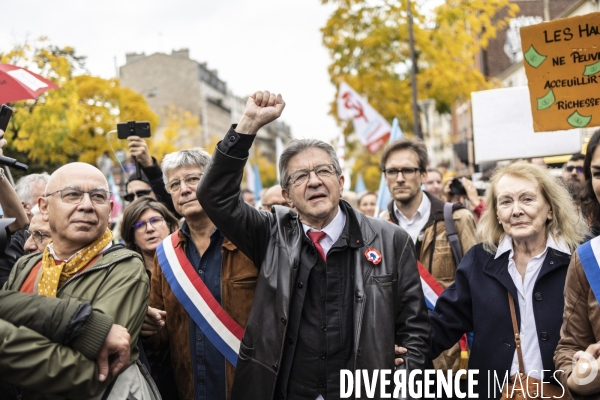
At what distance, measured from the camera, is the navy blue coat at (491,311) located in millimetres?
3553

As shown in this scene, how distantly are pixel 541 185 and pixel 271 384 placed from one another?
1821 mm

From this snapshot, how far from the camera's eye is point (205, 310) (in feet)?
12.6

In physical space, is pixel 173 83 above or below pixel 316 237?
above

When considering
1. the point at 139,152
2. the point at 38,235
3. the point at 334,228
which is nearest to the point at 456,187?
the point at 139,152

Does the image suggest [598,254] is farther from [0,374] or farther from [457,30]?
[457,30]

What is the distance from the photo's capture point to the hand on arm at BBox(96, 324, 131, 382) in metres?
2.83

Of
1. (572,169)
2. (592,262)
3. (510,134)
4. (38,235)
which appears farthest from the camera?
(510,134)

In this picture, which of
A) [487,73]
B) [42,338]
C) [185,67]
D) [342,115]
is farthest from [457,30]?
[185,67]

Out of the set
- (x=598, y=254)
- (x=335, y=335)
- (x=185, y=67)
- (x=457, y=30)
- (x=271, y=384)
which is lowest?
(x=271, y=384)

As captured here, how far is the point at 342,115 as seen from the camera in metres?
13.6

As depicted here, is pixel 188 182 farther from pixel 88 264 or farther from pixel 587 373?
pixel 587 373

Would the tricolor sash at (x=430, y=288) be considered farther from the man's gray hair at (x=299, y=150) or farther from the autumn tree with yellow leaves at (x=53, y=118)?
the autumn tree with yellow leaves at (x=53, y=118)

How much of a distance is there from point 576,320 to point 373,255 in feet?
3.17

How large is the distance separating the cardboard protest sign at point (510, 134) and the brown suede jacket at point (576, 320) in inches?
178
